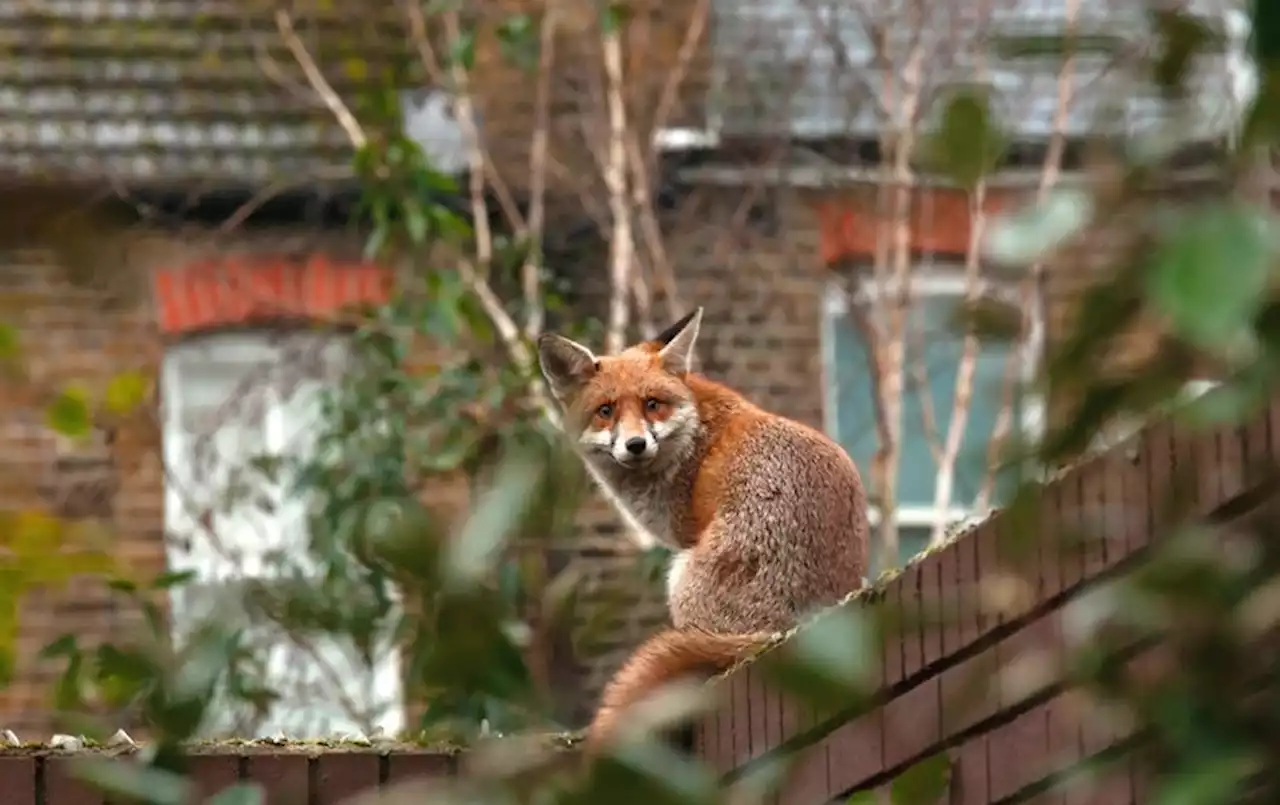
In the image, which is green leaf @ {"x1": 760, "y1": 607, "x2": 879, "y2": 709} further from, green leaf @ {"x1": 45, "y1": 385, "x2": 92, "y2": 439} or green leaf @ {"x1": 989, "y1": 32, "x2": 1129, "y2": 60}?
green leaf @ {"x1": 45, "y1": 385, "x2": 92, "y2": 439}

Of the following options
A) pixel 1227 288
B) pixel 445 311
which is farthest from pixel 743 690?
pixel 445 311

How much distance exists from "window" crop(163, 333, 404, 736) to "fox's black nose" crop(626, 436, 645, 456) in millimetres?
3252

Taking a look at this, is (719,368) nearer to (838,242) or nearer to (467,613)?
(838,242)

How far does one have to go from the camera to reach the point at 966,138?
3.11 ft

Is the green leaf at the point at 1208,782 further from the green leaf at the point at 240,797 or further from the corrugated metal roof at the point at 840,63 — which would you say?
the corrugated metal roof at the point at 840,63

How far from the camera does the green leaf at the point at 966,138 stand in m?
0.94

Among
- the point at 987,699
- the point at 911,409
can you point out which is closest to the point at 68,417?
the point at 987,699

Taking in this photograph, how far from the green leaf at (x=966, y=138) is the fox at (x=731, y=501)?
341 cm

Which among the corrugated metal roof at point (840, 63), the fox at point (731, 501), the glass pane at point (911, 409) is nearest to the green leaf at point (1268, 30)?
the fox at point (731, 501)

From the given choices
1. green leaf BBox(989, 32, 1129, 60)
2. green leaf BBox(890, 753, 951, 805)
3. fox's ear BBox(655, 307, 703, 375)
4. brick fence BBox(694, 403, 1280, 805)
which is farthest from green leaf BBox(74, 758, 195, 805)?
fox's ear BBox(655, 307, 703, 375)

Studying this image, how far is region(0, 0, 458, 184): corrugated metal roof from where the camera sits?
983 cm

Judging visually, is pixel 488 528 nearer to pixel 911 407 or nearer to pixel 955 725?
pixel 955 725

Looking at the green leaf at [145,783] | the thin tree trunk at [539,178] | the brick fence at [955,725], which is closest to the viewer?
the green leaf at [145,783]

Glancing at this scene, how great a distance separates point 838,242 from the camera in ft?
33.5
